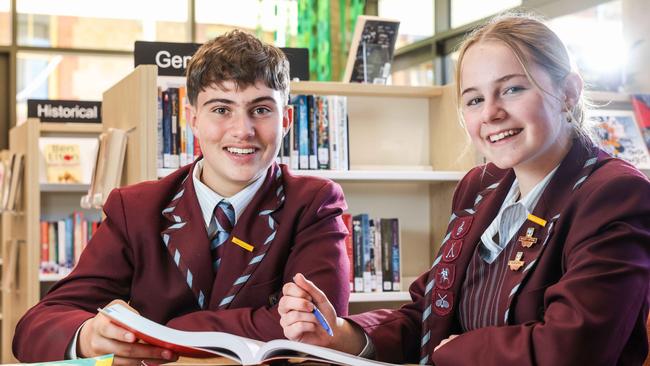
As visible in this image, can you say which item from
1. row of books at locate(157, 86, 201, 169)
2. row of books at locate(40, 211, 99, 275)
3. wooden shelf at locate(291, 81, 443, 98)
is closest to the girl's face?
row of books at locate(157, 86, 201, 169)

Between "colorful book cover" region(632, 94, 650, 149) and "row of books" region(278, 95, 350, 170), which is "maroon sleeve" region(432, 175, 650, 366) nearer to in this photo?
"row of books" region(278, 95, 350, 170)

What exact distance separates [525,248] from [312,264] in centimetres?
51

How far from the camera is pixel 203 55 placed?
1.80 metres

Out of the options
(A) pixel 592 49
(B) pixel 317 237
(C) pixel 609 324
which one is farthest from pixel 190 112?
(A) pixel 592 49

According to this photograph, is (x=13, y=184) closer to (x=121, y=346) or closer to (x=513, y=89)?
(x=121, y=346)

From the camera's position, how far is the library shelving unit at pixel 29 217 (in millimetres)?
4250

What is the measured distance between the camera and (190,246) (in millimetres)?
1723

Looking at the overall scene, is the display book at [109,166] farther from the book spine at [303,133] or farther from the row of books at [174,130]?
the book spine at [303,133]

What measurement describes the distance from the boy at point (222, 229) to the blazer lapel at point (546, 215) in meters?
0.48

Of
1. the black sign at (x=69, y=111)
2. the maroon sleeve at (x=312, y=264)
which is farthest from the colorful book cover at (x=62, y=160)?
the maroon sleeve at (x=312, y=264)

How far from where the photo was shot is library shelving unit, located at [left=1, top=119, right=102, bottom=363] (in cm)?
425

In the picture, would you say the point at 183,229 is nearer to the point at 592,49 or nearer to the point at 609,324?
the point at 609,324

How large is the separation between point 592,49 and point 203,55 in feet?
11.4

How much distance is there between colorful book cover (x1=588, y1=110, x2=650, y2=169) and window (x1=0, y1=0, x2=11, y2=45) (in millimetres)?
5580
